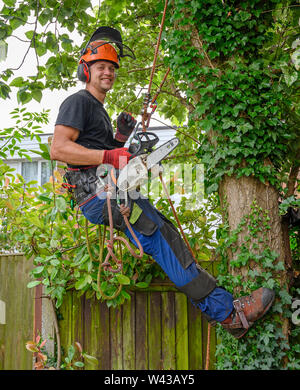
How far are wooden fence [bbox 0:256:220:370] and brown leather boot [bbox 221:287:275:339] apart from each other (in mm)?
895

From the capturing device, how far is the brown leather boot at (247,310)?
8.04ft

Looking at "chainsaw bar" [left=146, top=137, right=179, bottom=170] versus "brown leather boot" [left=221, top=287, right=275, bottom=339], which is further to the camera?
"chainsaw bar" [left=146, top=137, right=179, bottom=170]

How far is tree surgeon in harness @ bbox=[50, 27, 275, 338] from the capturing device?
2576mm

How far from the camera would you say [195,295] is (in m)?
2.65

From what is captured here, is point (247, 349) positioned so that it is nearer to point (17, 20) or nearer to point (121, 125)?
point (121, 125)

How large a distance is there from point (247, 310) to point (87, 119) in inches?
68.4

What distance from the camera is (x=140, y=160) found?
262 centimetres

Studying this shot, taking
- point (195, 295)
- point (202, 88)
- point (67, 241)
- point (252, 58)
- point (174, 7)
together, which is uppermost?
point (174, 7)

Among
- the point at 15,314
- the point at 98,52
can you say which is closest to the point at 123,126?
the point at 98,52

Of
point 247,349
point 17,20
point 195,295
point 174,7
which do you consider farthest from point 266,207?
point 17,20

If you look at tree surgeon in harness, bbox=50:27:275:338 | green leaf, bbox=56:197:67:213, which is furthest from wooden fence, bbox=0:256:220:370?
green leaf, bbox=56:197:67:213

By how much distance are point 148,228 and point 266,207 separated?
816 mm

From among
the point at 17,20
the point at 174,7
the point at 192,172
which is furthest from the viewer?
the point at 192,172

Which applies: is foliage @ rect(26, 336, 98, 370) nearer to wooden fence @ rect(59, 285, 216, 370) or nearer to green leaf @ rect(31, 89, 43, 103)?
wooden fence @ rect(59, 285, 216, 370)
